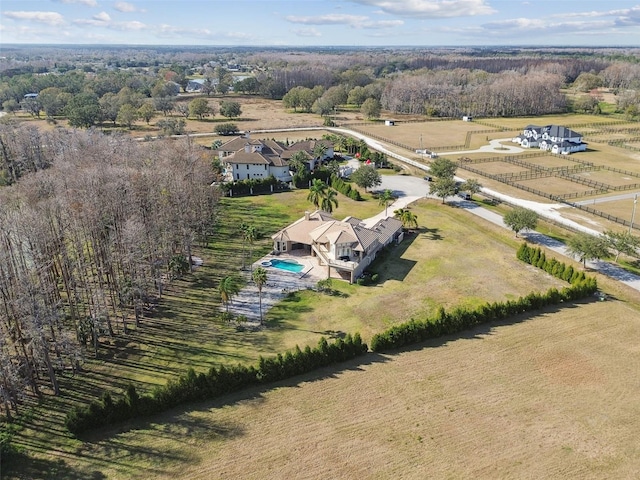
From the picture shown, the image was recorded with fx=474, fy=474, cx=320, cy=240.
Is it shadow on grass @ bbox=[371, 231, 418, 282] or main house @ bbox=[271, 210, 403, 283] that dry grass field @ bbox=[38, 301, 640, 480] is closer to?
shadow on grass @ bbox=[371, 231, 418, 282]

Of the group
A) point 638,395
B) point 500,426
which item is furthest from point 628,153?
point 500,426

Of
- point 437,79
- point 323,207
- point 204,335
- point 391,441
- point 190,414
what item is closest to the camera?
A: point 391,441

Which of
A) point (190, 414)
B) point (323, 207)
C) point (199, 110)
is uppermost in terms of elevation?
point (199, 110)

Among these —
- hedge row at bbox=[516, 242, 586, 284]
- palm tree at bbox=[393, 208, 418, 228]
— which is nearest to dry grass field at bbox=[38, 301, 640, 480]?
hedge row at bbox=[516, 242, 586, 284]

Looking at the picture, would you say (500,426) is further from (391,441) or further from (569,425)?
(391,441)

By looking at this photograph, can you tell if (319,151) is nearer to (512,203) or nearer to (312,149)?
(312,149)

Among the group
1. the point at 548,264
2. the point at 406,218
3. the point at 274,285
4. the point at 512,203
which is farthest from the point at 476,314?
the point at 512,203

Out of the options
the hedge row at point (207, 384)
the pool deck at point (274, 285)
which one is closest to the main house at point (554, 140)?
the pool deck at point (274, 285)

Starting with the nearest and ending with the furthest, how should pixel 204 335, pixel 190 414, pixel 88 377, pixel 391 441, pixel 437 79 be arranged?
1. pixel 391 441
2. pixel 190 414
3. pixel 88 377
4. pixel 204 335
5. pixel 437 79
